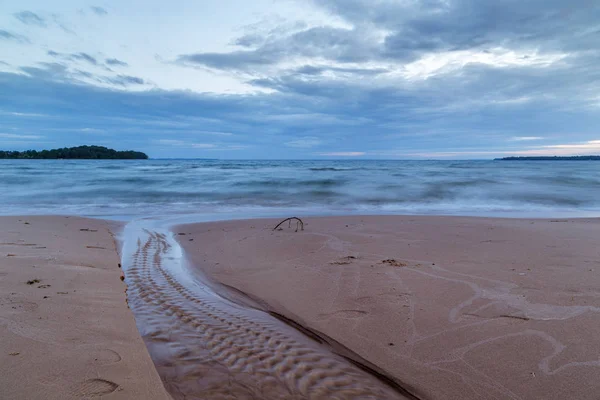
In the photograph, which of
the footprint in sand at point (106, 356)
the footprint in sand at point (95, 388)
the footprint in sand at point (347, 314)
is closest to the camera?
the footprint in sand at point (95, 388)

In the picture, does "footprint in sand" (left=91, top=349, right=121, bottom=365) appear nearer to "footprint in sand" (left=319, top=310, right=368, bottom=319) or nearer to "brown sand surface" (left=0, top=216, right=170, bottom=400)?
"brown sand surface" (left=0, top=216, right=170, bottom=400)

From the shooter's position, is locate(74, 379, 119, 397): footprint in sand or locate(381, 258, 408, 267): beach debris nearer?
Answer: locate(74, 379, 119, 397): footprint in sand

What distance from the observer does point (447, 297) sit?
3986 mm

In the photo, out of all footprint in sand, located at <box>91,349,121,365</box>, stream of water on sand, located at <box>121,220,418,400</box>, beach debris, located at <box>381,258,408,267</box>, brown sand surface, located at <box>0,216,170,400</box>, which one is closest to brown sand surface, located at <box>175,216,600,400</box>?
beach debris, located at <box>381,258,408,267</box>

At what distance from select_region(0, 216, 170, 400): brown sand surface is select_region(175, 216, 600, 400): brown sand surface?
1.61 meters

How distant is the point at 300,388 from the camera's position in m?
2.54

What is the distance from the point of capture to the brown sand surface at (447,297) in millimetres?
2652

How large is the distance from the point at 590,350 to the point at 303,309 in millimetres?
2559

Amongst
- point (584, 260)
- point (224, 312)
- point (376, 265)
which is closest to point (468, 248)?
point (584, 260)

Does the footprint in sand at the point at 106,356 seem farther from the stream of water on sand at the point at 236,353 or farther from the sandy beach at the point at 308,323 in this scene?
the stream of water on sand at the point at 236,353

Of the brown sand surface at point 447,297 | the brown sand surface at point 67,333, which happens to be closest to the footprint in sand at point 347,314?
the brown sand surface at point 447,297

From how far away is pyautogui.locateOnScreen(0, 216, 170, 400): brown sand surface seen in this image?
2010 millimetres

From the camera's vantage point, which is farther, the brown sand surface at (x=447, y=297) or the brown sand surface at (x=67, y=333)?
the brown sand surface at (x=447, y=297)

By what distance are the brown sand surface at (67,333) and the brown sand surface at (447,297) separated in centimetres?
161
